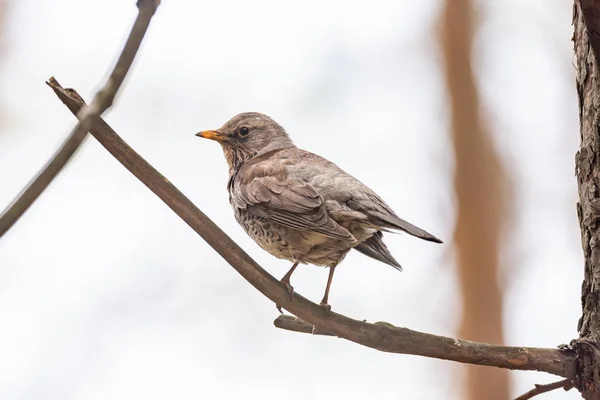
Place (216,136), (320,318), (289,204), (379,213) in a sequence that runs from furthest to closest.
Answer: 1. (216,136)
2. (289,204)
3. (379,213)
4. (320,318)

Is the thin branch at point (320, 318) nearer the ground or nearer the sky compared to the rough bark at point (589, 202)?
nearer the ground

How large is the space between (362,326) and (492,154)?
18.2ft

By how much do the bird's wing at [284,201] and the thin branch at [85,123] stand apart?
8.22ft

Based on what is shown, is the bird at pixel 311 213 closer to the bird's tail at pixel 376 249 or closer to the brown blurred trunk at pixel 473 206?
the bird's tail at pixel 376 249

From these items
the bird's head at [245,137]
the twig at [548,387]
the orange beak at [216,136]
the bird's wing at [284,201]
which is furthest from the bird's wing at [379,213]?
the orange beak at [216,136]

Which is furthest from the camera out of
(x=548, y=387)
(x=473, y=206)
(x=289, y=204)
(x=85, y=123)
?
(x=473, y=206)

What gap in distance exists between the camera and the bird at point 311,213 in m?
4.32

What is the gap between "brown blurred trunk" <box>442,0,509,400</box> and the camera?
734 centimetres

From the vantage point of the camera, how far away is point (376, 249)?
4.54 metres

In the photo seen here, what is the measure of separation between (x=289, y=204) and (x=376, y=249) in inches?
21.3

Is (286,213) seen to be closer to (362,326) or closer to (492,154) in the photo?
(362,326)

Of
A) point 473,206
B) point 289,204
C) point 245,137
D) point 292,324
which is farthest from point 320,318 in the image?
point 473,206

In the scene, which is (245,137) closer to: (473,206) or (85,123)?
(473,206)

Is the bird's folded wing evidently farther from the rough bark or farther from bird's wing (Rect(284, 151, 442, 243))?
the rough bark
